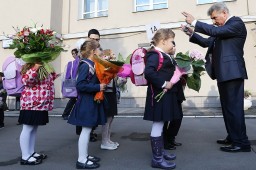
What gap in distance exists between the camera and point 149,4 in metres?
13.1

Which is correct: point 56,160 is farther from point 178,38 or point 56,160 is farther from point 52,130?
point 178,38

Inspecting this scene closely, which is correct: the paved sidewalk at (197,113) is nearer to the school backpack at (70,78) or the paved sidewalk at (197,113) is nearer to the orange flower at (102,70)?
the school backpack at (70,78)

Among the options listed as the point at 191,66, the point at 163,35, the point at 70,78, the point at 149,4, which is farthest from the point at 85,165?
the point at 149,4

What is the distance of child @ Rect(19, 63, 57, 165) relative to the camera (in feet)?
12.0

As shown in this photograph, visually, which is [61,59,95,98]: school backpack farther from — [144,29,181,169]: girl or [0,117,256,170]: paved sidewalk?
[144,29,181,169]: girl

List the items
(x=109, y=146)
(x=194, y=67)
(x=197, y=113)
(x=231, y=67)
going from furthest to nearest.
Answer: (x=197, y=113) → (x=109, y=146) → (x=194, y=67) → (x=231, y=67)

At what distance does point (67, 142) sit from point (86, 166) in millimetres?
1822

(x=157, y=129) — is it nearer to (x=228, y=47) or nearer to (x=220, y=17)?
(x=228, y=47)

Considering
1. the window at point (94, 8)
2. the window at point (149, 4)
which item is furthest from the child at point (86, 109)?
the window at point (94, 8)

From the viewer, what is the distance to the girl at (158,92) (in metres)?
3.34

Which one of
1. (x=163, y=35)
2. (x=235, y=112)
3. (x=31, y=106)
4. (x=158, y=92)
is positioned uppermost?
(x=163, y=35)

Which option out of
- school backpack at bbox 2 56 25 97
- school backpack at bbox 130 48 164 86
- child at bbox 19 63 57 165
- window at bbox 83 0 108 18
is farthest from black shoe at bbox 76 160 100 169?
window at bbox 83 0 108 18

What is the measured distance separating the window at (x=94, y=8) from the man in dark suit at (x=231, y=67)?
34.1 feet

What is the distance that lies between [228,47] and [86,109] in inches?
85.6
